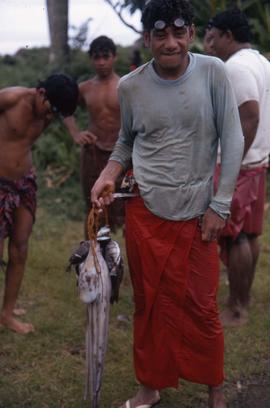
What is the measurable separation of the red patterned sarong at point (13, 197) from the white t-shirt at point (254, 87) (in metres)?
1.37

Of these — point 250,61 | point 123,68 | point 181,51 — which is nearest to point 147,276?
point 181,51

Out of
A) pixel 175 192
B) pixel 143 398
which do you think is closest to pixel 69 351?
pixel 143 398

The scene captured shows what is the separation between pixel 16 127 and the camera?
12.9 ft

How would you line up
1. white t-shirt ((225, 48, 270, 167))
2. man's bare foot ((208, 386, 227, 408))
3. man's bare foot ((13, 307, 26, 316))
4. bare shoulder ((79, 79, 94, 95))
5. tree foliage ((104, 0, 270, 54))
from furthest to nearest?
tree foliage ((104, 0, 270, 54)) < bare shoulder ((79, 79, 94, 95)) < man's bare foot ((13, 307, 26, 316)) < white t-shirt ((225, 48, 270, 167)) < man's bare foot ((208, 386, 227, 408))

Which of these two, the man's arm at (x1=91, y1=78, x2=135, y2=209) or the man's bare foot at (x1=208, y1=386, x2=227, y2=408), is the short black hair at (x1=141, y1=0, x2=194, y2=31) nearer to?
the man's arm at (x1=91, y1=78, x2=135, y2=209)

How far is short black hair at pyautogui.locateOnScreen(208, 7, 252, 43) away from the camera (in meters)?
3.98

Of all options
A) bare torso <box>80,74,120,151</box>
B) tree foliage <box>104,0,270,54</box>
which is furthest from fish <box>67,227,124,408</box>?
tree foliage <box>104,0,270,54</box>

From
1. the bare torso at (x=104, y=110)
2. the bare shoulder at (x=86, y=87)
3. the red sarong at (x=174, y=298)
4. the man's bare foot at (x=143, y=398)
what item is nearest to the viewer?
the red sarong at (x=174, y=298)

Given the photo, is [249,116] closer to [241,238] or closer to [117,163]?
[241,238]

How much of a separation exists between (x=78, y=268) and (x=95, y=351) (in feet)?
1.26

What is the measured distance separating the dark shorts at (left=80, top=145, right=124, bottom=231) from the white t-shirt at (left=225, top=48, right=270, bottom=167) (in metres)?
1.31

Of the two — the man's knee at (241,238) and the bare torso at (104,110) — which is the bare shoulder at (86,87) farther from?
the man's knee at (241,238)

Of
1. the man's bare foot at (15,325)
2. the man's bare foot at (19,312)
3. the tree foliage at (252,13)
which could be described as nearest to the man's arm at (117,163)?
the man's bare foot at (15,325)

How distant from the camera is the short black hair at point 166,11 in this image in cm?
274
